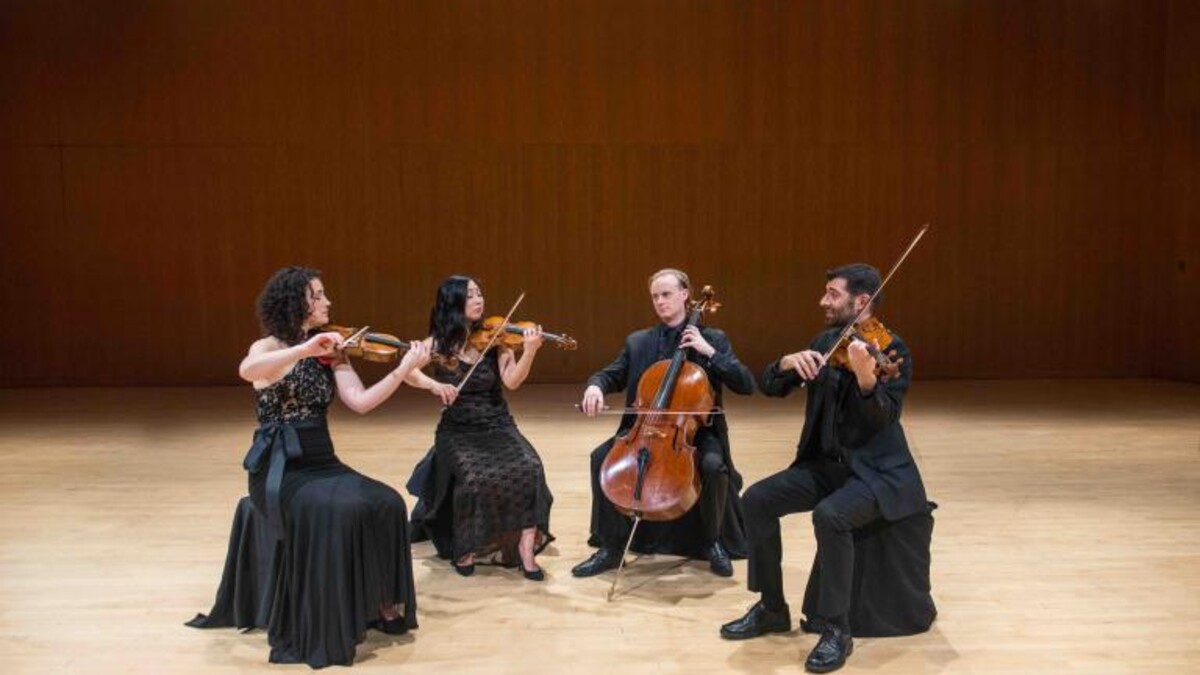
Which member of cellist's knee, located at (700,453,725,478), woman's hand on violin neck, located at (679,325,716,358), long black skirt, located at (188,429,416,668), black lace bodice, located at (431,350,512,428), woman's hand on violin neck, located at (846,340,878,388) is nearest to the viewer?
woman's hand on violin neck, located at (846,340,878,388)

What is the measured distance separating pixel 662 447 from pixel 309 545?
1119 millimetres

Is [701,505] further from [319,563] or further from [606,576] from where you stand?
[319,563]

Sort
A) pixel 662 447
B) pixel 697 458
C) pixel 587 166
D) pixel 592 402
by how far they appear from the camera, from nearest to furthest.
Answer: pixel 662 447 → pixel 592 402 → pixel 697 458 → pixel 587 166

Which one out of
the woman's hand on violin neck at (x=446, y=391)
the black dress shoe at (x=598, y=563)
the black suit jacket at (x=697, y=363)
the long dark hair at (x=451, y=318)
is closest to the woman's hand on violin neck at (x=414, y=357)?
the woman's hand on violin neck at (x=446, y=391)

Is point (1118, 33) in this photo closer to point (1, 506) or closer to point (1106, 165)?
point (1106, 165)

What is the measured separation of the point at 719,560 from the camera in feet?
12.9

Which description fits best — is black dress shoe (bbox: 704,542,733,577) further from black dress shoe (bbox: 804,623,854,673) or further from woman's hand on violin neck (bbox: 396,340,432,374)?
woman's hand on violin neck (bbox: 396,340,432,374)

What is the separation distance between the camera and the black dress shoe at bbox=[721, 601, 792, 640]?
3320 mm

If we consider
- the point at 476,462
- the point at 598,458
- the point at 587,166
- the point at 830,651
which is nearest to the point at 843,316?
the point at 830,651

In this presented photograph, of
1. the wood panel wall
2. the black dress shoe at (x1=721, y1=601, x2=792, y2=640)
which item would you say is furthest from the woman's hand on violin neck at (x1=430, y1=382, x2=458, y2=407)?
the wood panel wall

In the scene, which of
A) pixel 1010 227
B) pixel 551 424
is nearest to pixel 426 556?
pixel 551 424

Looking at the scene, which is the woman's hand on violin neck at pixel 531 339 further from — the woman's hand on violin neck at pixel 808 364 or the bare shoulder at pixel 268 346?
the woman's hand on violin neck at pixel 808 364

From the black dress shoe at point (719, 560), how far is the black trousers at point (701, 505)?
33 mm

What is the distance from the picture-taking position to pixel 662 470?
11.5 ft
